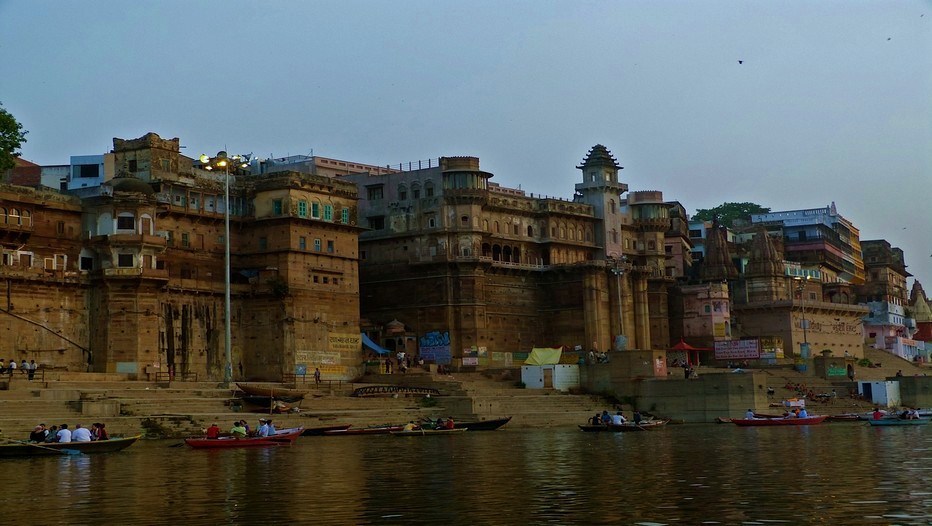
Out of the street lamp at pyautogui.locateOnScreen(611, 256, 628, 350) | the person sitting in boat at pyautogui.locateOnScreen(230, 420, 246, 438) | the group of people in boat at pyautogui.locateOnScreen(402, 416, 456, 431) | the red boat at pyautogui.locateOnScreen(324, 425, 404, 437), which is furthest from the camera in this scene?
the street lamp at pyautogui.locateOnScreen(611, 256, 628, 350)

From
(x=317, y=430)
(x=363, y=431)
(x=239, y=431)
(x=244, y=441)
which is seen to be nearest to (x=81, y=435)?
(x=244, y=441)

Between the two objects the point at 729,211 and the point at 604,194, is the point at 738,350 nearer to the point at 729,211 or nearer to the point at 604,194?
the point at 604,194

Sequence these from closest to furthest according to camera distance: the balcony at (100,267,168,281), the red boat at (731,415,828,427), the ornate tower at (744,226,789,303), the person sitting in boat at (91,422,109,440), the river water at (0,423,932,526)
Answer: the river water at (0,423,932,526)
the person sitting in boat at (91,422,109,440)
the red boat at (731,415,828,427)
the balcony at (100,267,168,281)
the ornate tower at (744,226,789,303)

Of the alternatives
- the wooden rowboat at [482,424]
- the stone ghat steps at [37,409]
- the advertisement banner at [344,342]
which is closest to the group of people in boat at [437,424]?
the wooden rowboat at [482,424]

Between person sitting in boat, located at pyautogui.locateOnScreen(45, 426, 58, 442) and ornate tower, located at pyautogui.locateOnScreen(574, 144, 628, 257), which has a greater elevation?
ornate tower, located at pyautogui.locateOnScreen(574, 144, 628, 257)

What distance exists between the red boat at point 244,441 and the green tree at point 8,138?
18.6 metres

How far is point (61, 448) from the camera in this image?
1533 inches

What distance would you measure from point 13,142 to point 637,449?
1153 inches

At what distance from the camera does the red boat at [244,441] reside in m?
42.0

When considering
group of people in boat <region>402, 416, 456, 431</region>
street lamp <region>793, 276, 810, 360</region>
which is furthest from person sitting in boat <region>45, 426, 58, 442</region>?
street lamp <region>793, 276, 810, 360</region>

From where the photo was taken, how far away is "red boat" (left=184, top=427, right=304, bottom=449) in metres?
42.0

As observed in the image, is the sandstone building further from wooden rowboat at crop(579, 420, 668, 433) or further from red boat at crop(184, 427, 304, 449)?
red boat at crop(184, 427, 304, 449)

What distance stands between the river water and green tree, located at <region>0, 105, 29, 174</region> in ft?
57.9

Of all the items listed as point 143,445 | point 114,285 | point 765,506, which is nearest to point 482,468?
point 765,506
